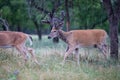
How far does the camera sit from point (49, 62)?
9570mm

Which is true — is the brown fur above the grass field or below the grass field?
above

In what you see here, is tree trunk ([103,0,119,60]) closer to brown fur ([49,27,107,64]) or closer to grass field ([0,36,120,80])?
brown fur ([49,27,107,64])

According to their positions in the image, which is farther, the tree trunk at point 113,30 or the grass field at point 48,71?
the tree trunk at point 113,30

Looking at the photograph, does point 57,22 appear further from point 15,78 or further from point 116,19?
point 15,78

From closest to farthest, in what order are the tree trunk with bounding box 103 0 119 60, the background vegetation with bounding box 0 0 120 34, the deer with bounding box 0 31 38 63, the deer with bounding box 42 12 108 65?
the deer with bounding box 0 31 38 63 → the tree trunk with bounding box 103 0 119 60 → the deer with bounding box 42 12 108 65 → the background vegetation with bounding box 0 0 120 34

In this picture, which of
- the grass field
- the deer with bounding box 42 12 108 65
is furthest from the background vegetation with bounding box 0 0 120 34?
the grass field

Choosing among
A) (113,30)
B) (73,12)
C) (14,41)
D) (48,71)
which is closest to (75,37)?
(113,30)

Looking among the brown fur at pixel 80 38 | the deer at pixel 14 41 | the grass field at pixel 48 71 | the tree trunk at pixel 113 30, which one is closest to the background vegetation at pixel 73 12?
the brown fur at pixel 80 38

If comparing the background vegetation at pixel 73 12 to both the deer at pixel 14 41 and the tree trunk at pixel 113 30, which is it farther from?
the deer at pixel 14 41

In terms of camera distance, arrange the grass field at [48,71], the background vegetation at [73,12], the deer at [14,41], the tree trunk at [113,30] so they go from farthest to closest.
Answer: the background vegetation at [73,12]
the tree trunk at [113,30]
the deer at [14,41]
the grass field at [48,71]

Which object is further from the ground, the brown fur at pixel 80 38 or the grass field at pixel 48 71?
the brown fur at pixel 80 38

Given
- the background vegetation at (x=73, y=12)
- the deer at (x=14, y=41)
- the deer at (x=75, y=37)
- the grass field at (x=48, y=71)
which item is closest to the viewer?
the grass field at (x=48, y=71)

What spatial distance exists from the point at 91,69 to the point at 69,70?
22.8 inches

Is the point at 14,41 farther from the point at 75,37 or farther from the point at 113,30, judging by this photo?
the point at 113,30
